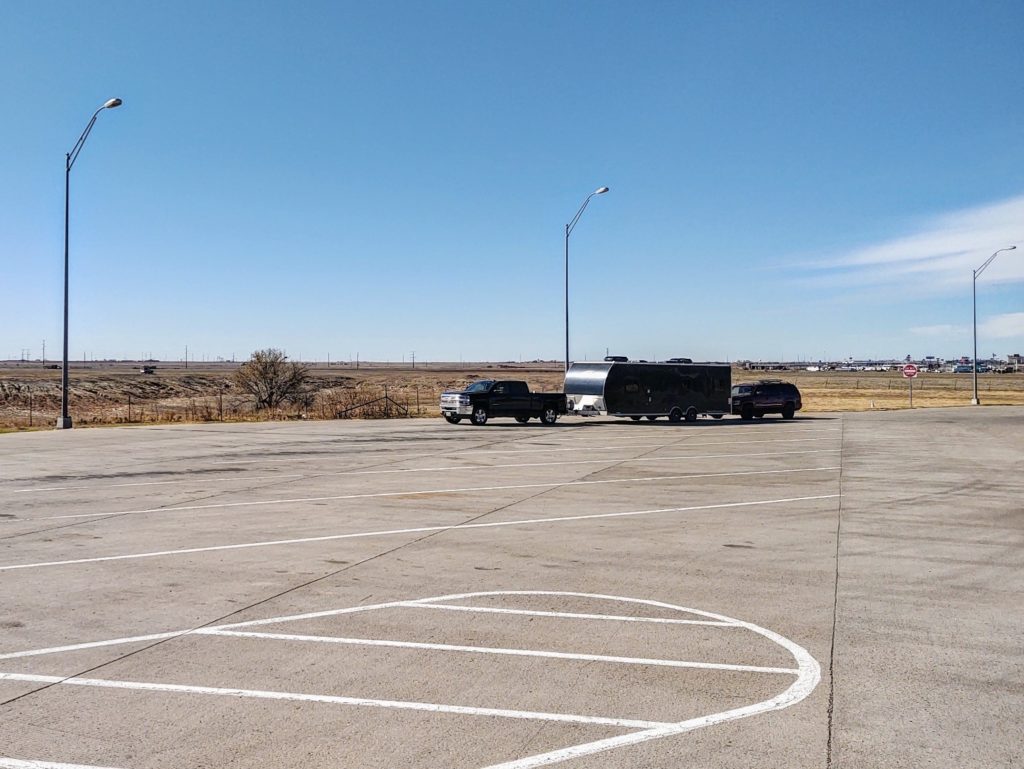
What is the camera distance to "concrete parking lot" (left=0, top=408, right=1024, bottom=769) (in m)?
5.12

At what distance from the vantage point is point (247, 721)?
536 centimetres

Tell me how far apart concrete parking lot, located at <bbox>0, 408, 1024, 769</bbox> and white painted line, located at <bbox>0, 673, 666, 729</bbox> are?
0.03 m

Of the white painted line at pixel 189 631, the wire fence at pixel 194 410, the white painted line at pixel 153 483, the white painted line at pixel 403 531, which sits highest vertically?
the wire fence at pixel 194 410

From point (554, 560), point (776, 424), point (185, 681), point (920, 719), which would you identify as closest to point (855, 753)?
point (920, 719)

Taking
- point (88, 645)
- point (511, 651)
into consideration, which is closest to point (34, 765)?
point (88, 645)

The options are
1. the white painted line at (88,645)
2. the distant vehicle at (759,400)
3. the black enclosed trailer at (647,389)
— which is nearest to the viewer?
the white painted line at (88,645)

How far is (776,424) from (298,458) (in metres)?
24.6

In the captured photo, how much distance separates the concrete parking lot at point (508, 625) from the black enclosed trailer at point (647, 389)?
19.5 meters

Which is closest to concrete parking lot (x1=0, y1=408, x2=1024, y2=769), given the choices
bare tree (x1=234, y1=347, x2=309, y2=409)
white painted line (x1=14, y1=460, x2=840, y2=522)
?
white painted line (x1=14, y1=460, x2=840, y2=522)

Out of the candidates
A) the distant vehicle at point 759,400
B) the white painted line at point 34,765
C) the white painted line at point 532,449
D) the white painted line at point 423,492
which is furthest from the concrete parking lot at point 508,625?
the distant vehicle at point 759,400

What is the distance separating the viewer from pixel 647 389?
125 feet

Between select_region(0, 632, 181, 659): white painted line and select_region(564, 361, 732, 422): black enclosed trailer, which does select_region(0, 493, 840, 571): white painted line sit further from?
select_region(564, 361, 732, 422): black enclosed trailer

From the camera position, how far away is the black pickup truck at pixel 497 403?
36.1m

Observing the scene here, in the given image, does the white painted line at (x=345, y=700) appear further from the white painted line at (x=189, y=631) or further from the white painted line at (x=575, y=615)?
the white painted line at (x=575, y=615)
